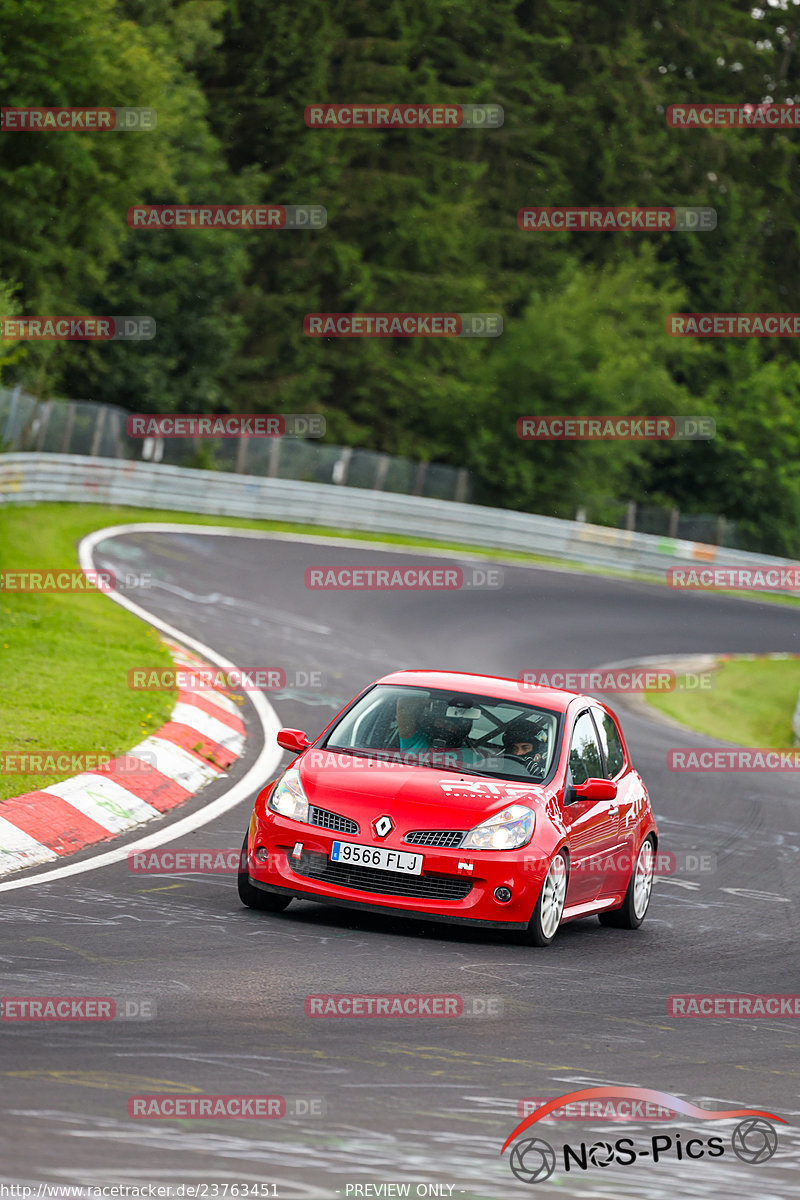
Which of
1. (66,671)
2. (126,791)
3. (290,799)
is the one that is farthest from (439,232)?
(290,799)

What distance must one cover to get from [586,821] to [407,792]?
1.25m

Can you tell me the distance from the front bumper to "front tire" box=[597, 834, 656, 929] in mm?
1457

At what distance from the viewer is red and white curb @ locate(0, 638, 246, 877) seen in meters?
9.76

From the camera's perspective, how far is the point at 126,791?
37.4 ft

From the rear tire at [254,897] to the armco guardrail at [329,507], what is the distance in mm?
22877

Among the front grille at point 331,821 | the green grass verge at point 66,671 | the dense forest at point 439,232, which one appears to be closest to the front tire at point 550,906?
the front grille at point 331,821

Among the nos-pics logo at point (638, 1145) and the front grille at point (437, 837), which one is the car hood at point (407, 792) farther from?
the nos-pics logo at point (638, 1145)

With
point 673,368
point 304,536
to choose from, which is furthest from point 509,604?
point 673,368

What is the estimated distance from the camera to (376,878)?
28.8 feet

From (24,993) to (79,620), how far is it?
515 inches

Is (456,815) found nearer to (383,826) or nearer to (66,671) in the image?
(383,826)

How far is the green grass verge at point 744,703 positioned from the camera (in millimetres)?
23344

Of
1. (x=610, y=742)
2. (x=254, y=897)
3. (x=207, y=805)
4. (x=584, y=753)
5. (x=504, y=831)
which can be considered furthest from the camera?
(x=207, y=805)

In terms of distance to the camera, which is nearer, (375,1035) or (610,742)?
(375,1035)
